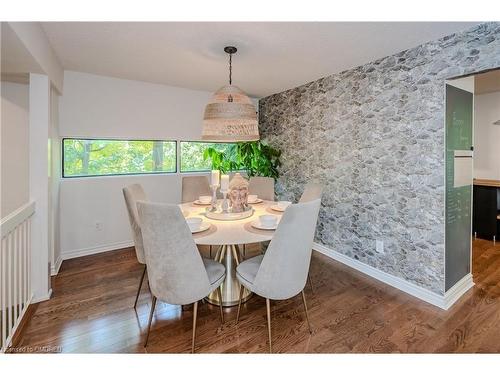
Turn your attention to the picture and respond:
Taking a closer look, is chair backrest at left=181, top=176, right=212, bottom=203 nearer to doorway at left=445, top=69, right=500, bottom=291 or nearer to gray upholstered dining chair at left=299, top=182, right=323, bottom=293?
gray upholstered dining chair at left=299, top=182, right=323, bottom=293

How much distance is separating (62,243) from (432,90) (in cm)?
461

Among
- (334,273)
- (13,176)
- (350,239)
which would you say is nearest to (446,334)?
(334,273)

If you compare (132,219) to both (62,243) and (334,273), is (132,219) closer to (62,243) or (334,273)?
(62,243)

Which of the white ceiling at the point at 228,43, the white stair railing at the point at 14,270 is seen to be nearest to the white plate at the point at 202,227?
the white stair railing at the point at 14,270

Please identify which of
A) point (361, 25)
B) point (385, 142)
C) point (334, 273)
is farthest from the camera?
point (334, 273)

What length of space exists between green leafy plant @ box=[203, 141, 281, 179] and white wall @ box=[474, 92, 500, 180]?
138 inches

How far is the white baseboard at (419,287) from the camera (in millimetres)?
2367

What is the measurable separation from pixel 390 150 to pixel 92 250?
4.04 metres

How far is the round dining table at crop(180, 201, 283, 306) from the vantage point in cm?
183

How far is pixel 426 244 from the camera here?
8.17 ft

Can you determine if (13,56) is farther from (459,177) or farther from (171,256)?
(459,177)

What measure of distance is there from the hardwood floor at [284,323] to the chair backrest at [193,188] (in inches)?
49.0

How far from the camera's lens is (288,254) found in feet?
5.74

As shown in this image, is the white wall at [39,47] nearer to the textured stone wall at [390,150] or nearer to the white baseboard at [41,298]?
the white baseboard at [41,298]
